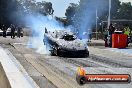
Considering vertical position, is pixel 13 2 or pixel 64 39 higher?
pixel 13 2

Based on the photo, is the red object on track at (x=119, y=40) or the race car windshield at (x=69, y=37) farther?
the red object on track at (x=119, y=40)

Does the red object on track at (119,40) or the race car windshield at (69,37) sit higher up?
the race car windshield at (69,37)

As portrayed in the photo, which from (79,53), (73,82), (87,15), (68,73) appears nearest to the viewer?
(73,82)

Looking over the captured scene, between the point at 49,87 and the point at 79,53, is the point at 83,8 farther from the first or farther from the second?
the point at 49,87

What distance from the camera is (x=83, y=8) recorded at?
121 m

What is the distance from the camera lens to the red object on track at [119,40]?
31.3 m

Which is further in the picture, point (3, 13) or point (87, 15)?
point (87, 15)

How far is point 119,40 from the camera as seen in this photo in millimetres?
31547

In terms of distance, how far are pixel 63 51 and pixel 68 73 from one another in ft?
25.0

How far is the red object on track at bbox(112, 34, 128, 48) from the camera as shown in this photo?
31344mm

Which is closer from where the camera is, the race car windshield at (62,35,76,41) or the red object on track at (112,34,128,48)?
the race car windshield at (62,35,76,41)

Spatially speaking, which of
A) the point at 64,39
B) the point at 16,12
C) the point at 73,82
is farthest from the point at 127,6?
the point at 73,82

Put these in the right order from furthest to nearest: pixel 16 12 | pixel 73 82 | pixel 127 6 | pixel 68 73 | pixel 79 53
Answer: pixel 127 6, pixel 16 12, pixel 79 53, pixel 68 73, pixel 73 82

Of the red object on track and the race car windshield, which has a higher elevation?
the race car windshield
